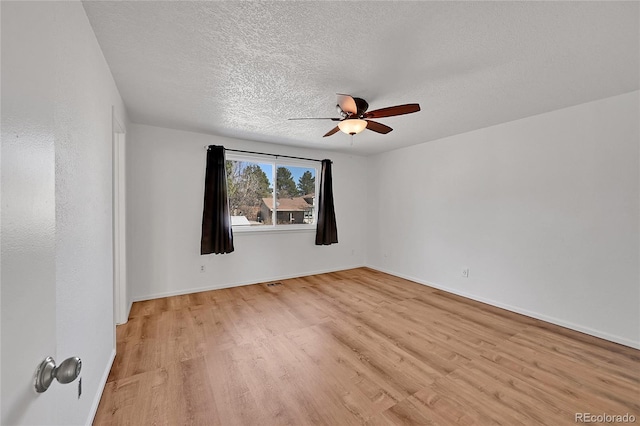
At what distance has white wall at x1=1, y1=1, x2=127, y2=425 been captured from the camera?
1.58ft

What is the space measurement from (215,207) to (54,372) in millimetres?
3306

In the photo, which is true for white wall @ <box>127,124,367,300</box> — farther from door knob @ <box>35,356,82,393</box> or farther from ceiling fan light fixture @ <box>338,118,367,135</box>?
door knob @ <box>35,356,82,393</box>

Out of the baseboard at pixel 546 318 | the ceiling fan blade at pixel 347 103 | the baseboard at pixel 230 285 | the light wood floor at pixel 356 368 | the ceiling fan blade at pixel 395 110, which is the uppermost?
the ceiling fan blade at pixel 347 103

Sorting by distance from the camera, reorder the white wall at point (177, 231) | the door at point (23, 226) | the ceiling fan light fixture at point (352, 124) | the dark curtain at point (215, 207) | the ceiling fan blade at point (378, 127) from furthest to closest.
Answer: the dark curtain at point (215, 207) < the white wall at point (177, 231) < the ceiling fan blade at point (378, 127) < the ceiling fan light fixture at point (352, 124) < the door at point (23, 226)

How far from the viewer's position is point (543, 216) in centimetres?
290

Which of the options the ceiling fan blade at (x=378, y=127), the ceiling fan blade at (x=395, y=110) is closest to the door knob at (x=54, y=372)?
the ceiling fan blade at (x=395, y=110)

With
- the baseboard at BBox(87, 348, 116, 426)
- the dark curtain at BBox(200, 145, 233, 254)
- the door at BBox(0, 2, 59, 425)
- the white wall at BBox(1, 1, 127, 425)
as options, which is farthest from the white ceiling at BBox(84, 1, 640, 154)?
the baseboard at BBox(87, 348, 116, 426)

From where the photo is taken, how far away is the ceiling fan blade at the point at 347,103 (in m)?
2.05

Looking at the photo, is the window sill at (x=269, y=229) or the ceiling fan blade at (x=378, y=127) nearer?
the ceiling fan blade at (x=378, y=127)

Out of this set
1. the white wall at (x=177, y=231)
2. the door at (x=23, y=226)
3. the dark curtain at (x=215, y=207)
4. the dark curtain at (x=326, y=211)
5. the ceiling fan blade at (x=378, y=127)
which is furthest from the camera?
the dark curtain at (x=326, y=211)

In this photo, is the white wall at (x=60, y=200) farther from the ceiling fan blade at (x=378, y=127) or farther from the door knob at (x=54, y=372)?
the ceiling fan blade at (x=378, y=127)

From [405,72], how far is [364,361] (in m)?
2.33

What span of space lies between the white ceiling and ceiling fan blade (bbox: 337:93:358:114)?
19cm

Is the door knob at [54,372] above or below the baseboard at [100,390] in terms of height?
above
